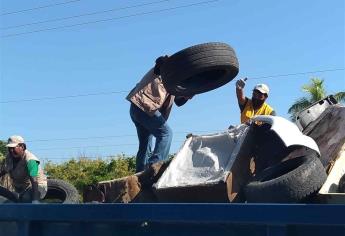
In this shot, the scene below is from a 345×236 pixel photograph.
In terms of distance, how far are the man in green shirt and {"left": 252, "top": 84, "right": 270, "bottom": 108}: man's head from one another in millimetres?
1945

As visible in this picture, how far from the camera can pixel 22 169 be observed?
18.6 ft

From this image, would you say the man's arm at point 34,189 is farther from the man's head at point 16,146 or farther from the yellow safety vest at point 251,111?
the yellow safety vest at point 251,111

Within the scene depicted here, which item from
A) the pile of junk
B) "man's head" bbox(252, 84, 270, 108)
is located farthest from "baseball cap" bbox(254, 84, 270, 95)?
the pile of junk

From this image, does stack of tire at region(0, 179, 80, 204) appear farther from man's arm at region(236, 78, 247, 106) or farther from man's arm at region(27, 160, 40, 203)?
man's arm at region(236, 78, 247, 106)

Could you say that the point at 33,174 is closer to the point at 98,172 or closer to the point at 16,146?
the point at 16,146

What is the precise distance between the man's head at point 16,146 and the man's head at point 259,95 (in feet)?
7.46

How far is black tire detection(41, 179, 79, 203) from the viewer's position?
4616 mm
